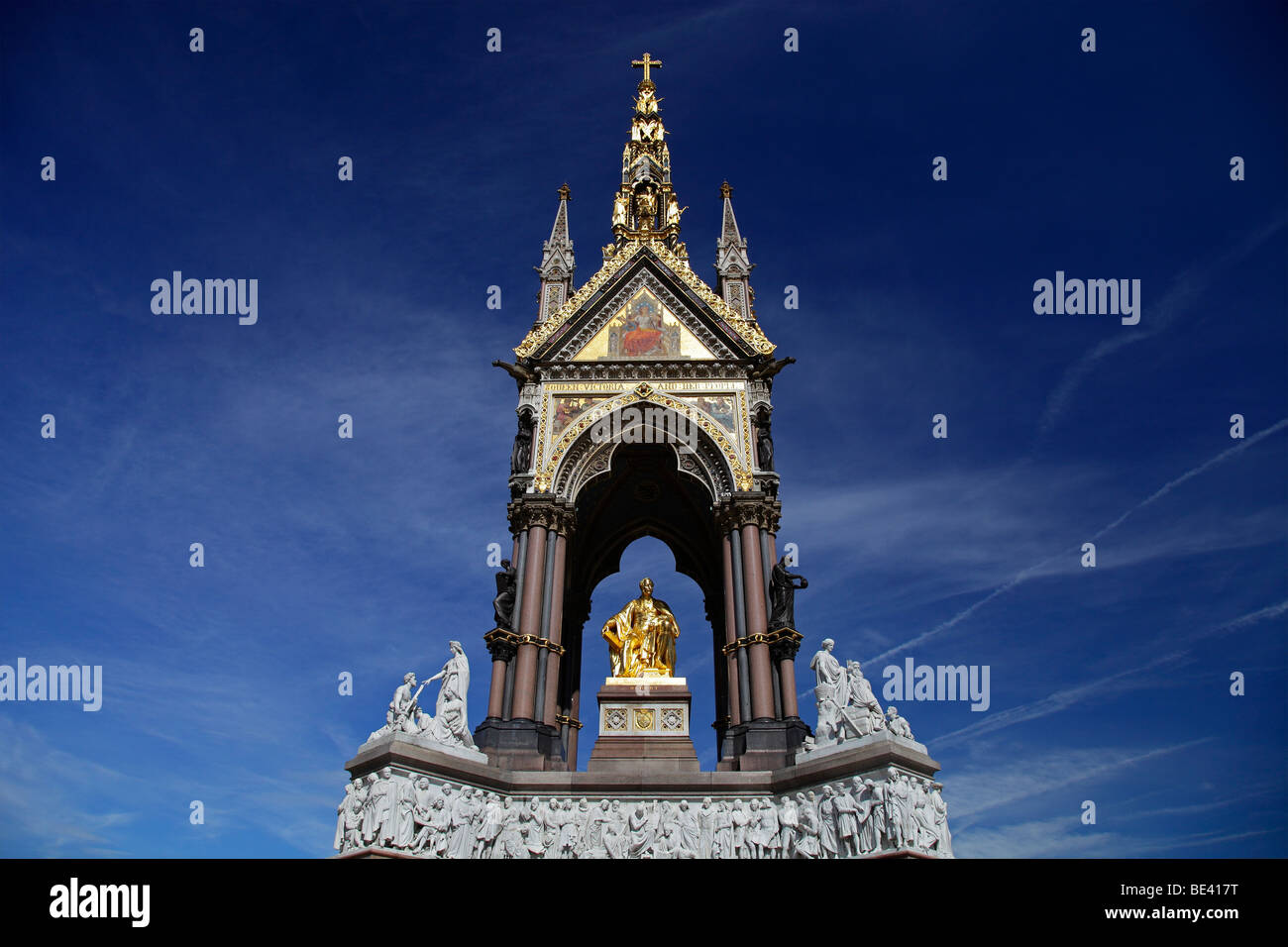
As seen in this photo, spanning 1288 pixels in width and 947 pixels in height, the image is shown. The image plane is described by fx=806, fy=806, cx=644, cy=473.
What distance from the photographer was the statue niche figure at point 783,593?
20438 millimetres

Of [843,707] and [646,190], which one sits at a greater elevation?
[646,190]

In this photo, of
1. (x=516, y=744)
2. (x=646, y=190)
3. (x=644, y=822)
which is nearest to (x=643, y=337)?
(x=646, y=190)

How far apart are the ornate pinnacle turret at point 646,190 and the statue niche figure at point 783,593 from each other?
13.0 m

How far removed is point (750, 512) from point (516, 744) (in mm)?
8460

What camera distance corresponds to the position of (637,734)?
20.5m

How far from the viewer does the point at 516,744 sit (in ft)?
61.9

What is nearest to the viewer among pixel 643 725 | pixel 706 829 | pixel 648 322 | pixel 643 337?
pixel 706 829

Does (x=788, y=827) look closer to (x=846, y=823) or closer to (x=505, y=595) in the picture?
(x=846, y=823)

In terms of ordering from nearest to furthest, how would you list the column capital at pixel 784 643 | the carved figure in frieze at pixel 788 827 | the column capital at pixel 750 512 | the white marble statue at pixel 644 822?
the white marble statue at pixel 644 822 < the carved figure in frieze at pixel 788 827 < the column capital at pixel 784 643 < the column capital at pixel 750 512


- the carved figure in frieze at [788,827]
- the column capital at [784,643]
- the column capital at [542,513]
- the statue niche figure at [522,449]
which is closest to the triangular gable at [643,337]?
the statue niche figure at [522,449]

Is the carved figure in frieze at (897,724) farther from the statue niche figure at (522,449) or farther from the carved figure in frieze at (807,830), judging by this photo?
the statue niche figure at (522,449)
